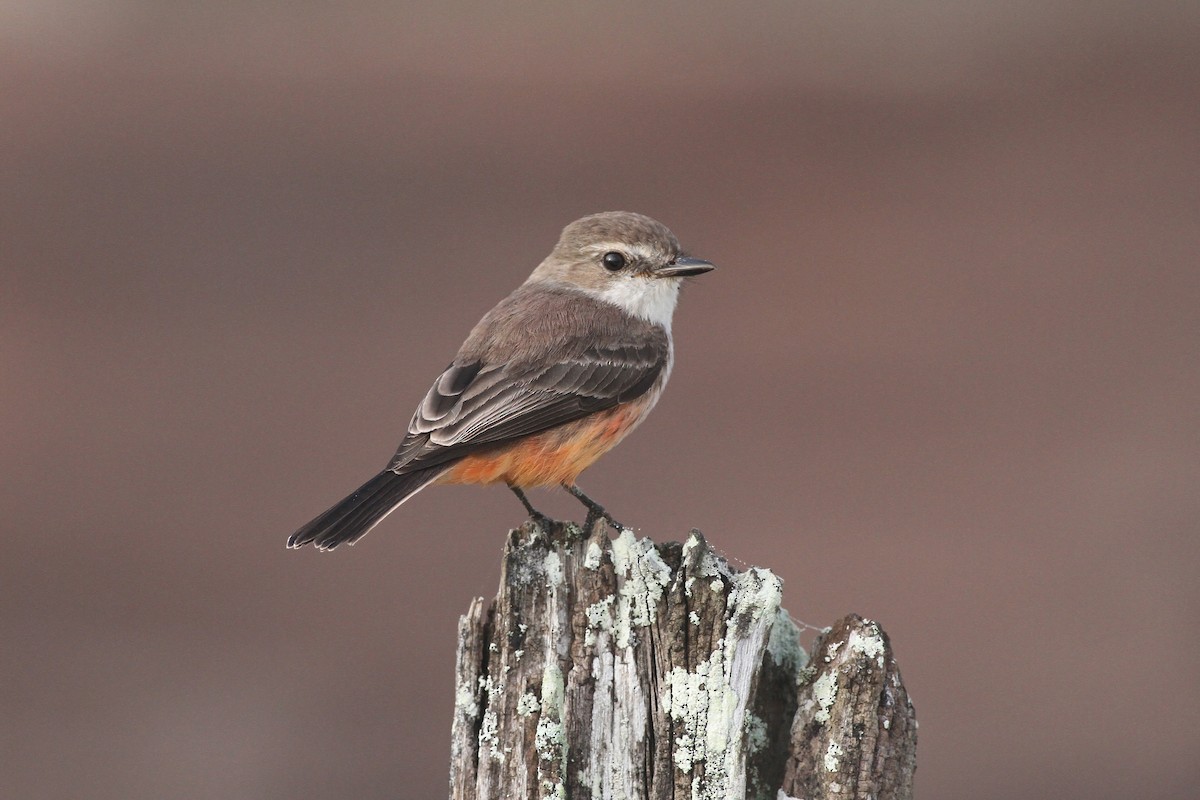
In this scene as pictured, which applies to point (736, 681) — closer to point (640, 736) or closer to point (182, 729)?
point (640, 736)

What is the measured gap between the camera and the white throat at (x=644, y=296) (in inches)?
273

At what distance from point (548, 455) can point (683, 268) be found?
1.44m

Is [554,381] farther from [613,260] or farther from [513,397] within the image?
[613,260]

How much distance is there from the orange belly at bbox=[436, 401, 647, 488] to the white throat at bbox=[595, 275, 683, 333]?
0.73m

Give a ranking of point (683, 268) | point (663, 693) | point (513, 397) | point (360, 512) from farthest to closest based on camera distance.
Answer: point (683, 268), point (513, 397), point (360, 512), point (663, 693)

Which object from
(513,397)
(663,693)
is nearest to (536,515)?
(513,397)

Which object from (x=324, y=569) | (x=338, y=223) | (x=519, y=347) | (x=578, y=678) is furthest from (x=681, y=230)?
(x=578, y=678)

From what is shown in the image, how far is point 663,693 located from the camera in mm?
3822

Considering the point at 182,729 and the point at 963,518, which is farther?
the point at 963,518

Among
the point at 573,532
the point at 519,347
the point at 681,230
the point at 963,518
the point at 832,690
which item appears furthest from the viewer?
the point at 681,230

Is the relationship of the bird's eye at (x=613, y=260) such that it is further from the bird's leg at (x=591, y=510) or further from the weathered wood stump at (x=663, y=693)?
the weathered wood stump at (x=663, y=693)

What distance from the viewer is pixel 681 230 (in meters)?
13.2

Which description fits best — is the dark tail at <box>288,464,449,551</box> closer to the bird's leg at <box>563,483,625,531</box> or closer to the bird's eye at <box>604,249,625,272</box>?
the bird's leg at <box>563,483,625,531</box>

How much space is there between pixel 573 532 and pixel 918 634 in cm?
576
